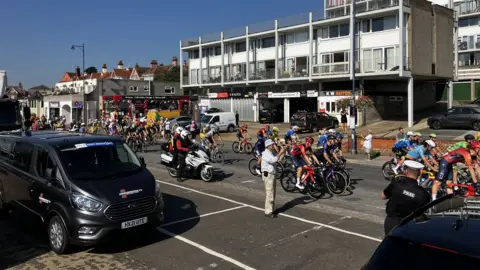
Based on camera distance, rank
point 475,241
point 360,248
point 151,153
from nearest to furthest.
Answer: point 475,241
point 360,248
point 151,153

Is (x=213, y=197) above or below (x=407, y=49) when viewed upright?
below

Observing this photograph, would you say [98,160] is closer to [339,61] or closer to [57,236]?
[57,236]

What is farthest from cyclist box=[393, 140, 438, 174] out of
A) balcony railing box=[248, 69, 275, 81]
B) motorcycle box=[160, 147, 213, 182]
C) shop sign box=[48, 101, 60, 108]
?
shop sign box=[48, 101, 60, 108]

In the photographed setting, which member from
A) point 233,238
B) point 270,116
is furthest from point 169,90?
point 233,238

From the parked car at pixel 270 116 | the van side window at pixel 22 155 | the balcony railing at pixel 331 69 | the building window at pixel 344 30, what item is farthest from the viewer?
the parked car at pixel 270 116

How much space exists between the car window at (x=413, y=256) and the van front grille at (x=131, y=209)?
4.33m

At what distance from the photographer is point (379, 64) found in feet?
118

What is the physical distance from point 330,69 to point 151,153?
71.9ft

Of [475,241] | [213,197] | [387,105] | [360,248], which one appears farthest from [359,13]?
[475,241]

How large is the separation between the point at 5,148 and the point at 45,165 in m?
2.04

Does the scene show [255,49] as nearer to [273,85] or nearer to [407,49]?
[273,85]

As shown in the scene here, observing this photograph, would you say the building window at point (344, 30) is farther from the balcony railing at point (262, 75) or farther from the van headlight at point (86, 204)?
the van headlight at point (86, 204)

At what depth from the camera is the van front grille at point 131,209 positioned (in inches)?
256

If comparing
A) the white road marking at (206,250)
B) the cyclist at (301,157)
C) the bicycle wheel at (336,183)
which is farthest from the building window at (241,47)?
the white road marking at (206,250)
